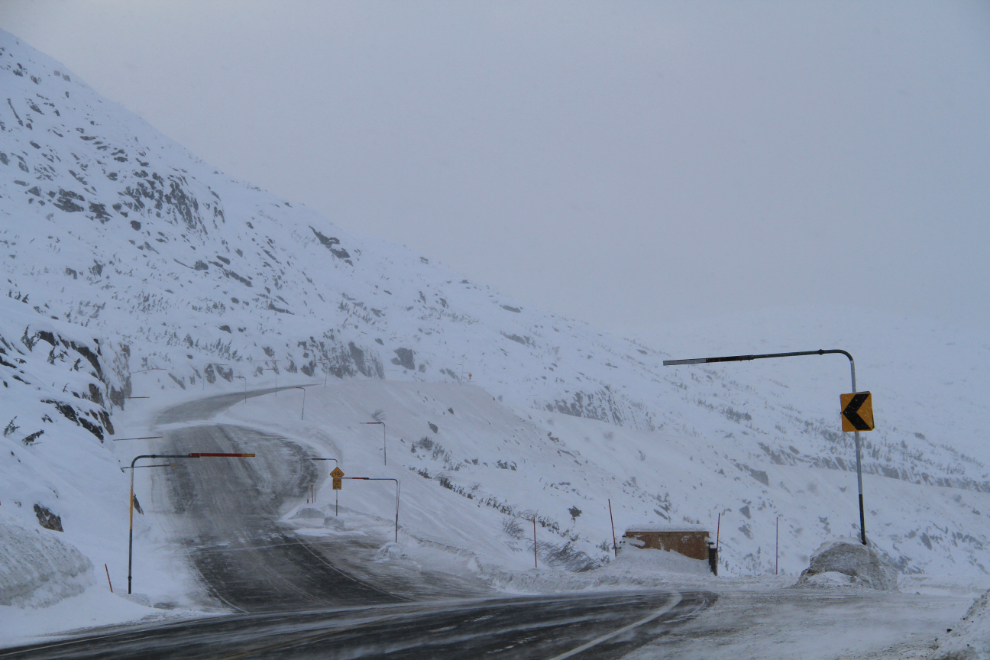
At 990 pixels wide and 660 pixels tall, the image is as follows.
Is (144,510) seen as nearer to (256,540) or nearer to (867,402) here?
(256,540)

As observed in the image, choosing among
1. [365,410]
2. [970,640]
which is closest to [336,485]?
[365,410]

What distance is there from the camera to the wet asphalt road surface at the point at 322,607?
28.6ft

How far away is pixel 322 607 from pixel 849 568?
32.7 ft

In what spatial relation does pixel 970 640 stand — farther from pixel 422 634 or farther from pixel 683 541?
pixel 683 541

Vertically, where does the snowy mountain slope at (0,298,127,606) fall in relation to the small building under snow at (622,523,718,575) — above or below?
above

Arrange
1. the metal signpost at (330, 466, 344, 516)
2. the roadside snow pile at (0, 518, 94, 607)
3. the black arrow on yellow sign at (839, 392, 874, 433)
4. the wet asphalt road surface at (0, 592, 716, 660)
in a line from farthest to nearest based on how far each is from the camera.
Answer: the metal signpost at (330, 466, 344, 516), the black arrow on yellow sign at (839, 392, 874, 433), the roadside snow pile at (0, 518, 94, 607), the wet asphalt road surface at (0, 592, 716, 660)

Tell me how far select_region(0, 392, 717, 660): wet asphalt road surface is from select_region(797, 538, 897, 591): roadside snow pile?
3.05 metres

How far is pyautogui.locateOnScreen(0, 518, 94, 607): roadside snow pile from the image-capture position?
10.8 meters

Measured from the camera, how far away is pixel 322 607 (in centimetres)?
1408

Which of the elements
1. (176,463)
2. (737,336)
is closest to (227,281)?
(176,463)

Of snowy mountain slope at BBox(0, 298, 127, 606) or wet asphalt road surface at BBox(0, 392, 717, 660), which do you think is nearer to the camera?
wet asphalt road surface at BBox(0, 392, 717, 660)

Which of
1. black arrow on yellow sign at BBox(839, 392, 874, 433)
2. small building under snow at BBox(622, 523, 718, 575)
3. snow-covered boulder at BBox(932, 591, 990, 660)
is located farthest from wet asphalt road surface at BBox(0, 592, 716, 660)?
small building under snow at BBox(622, 523, 718, 575)

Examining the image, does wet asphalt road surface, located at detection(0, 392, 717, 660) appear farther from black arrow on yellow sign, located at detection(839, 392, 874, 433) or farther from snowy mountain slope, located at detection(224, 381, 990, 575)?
black arrow on yellow sign, located at detection(839, 392, 874, 433)

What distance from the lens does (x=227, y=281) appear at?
6656cm
